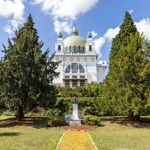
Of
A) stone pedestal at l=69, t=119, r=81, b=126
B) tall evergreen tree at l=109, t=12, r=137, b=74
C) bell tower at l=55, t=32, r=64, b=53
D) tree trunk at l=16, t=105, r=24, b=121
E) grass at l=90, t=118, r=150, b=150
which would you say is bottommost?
grass at l=90, t=118, r=150, b=150

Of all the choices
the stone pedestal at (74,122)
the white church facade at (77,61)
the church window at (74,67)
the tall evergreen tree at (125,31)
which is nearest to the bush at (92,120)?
the stone pedestal at (74,122)

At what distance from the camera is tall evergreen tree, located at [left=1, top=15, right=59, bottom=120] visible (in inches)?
1276

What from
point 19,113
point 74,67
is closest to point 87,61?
point 74,67

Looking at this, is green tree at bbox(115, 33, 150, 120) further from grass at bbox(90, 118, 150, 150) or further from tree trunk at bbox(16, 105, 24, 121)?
tree trunk at bbox(16, 105, 24, 121)

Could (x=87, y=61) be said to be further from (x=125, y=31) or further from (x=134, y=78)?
(x=134, y=78)

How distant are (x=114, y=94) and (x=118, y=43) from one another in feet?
27.7

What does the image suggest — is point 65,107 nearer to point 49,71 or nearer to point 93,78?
point 49,71

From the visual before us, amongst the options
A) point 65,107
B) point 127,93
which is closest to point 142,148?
point 127,93

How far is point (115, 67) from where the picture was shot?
110 ft

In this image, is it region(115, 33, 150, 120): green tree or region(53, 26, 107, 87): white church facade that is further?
region(53, 26, 107, 87): white church facade

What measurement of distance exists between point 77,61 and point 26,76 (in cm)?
7287

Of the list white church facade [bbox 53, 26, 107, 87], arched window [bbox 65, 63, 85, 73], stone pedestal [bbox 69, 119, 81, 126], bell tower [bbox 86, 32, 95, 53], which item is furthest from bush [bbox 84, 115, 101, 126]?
bell tower [bbox 86, 32, 95, 53]

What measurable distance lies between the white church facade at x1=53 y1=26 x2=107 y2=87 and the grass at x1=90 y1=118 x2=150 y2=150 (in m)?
69.1

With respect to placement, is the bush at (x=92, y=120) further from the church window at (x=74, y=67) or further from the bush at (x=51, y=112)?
the church window at (x=74, y=67)
